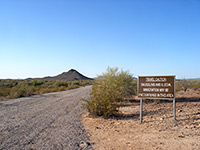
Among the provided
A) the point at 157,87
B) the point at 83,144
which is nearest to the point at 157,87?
the point at 157,87

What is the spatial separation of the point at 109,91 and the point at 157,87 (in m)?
3.09

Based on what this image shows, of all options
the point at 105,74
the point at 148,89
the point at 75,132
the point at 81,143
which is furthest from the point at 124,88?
the point at 81,143

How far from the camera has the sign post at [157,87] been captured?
9352mm

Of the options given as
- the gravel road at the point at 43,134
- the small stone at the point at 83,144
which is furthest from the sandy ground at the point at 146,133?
the gravel road at the point at 43,134

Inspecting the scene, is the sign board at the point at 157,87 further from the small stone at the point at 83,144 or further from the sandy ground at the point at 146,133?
the small stone at the point at 83,144

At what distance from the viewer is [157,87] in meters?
9.61

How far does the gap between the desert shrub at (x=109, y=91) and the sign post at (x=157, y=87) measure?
6.55ft

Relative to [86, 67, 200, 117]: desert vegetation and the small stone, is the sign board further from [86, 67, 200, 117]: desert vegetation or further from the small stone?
the small stone

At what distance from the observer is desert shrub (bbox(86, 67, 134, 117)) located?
35.7 feet

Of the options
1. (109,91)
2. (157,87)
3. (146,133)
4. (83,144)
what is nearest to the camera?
(83,144)

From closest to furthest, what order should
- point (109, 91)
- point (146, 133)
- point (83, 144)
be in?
point (83, 144) < point (146, 133) < point (109, 91)

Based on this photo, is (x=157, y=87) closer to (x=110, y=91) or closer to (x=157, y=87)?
(x=157, y=87)

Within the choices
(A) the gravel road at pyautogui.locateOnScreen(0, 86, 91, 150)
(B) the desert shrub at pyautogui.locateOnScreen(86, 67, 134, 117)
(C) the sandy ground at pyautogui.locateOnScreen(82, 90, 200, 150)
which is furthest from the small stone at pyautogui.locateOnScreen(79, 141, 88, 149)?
(B) the desert shrub at pyautogui.locateOnScreen(86, 67, 134, 117)

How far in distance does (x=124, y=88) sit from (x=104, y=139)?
33.6ft
